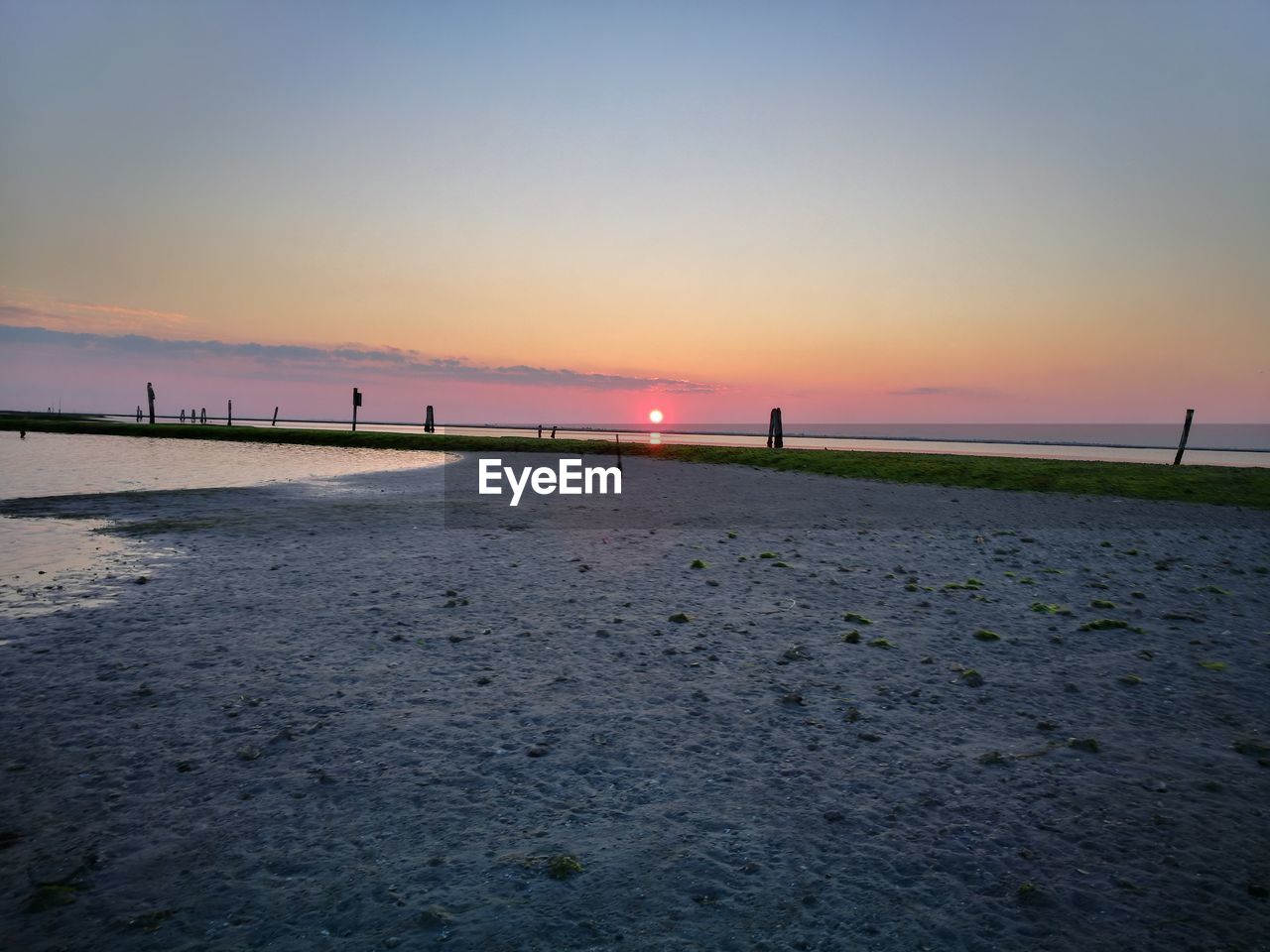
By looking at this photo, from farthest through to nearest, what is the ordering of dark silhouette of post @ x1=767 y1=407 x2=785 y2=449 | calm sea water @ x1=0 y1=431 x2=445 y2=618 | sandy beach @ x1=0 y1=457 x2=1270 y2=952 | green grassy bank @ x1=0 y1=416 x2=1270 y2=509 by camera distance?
dark silhouette of post @ x1=767 y1=407 x2=785 y2=449 → green grassy bank @ x1=0 y1=416 x2=1270 y2=509 → calm sea water @ x1=0 y1=431 x2=445 y2=618 → sandy beach @ x1=0 y1=457 x2=1270 y2=952

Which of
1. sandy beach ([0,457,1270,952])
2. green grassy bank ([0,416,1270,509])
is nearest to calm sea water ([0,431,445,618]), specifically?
sandy beach ([0,457,1270,952])

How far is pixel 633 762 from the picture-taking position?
5.21 m

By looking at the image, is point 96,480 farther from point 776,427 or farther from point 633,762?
point 776,427

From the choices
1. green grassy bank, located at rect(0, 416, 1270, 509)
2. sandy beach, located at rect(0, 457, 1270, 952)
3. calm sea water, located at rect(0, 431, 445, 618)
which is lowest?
sandy beach, located at rect(0, 457, 1270, 952)

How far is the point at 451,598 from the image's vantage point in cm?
977

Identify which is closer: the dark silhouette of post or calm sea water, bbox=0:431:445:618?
calm sea water, bbox=0:431:445:618

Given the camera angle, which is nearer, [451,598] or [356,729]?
[356,729]

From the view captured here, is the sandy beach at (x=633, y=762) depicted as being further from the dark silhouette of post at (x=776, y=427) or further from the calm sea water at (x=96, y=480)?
the dark silhouette of post at (x=776, y=427)

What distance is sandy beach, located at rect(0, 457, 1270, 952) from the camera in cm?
355

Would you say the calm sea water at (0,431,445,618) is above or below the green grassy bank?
below

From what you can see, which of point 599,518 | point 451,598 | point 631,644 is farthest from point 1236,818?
point 599,518

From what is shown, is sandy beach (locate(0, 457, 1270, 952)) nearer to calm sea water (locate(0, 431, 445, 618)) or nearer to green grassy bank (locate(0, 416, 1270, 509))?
calm sea water (locate(0, 431, 445, 618))

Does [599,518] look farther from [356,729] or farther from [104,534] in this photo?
[356,729]

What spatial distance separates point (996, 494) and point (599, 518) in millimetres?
14785
